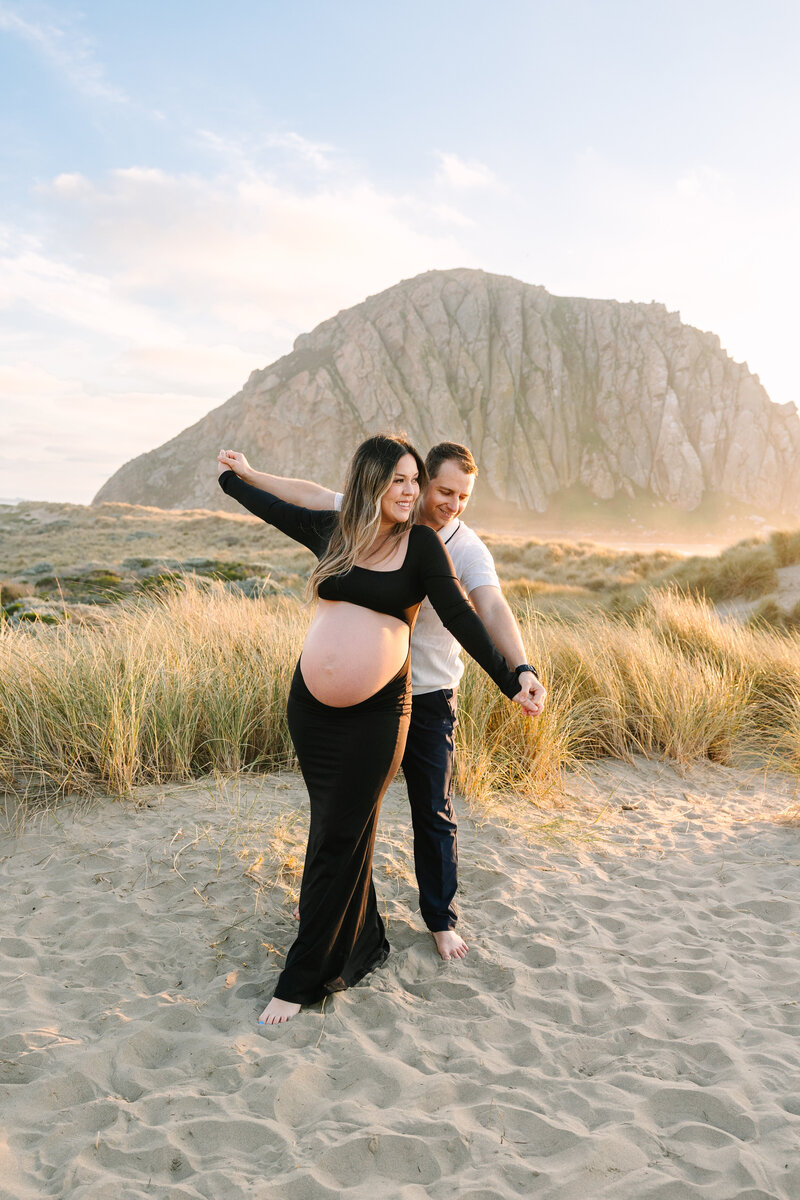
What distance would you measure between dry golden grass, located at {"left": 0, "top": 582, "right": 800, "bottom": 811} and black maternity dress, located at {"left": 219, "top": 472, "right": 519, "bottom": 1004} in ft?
6.89

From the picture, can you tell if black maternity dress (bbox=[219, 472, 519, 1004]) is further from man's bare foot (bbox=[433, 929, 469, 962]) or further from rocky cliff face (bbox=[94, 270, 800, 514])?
rocky cliff face (bbox=[94, 270, 800, 514])

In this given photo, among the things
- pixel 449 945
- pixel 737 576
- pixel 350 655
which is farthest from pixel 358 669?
pixel 737 576

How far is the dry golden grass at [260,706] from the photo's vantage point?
4.80m

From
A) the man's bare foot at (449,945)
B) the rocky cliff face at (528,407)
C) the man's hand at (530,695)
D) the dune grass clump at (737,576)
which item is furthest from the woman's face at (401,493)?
the rocky cliff face at (528,407)

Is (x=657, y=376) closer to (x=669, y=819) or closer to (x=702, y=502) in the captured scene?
(x=702, y=502)

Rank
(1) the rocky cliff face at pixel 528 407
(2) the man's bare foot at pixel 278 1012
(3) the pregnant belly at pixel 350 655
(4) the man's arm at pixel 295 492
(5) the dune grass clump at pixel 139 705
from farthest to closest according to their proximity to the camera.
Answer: (1) the rocky cliff face at pixel 528 407 < (5) the dune grass clump at pixel 139 705 < (4) the man's arm at pixel 295 492 < (2) the man's bare foot at pixel 278 1012 < (3) the pregnant belly at pixel 350 655

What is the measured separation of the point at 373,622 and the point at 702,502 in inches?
3131

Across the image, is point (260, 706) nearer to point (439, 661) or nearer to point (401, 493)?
point (439, 661)

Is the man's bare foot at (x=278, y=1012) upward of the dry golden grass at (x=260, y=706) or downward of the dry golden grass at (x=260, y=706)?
downward

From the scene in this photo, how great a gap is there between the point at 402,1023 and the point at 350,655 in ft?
4.70

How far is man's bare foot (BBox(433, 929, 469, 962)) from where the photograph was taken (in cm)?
337

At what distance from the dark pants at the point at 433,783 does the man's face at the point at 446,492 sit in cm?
74

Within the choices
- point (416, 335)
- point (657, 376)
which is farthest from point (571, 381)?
point (416, 335)

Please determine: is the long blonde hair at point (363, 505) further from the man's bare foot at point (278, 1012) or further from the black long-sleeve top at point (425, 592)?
the man's bare foot at point (278, 1012)
